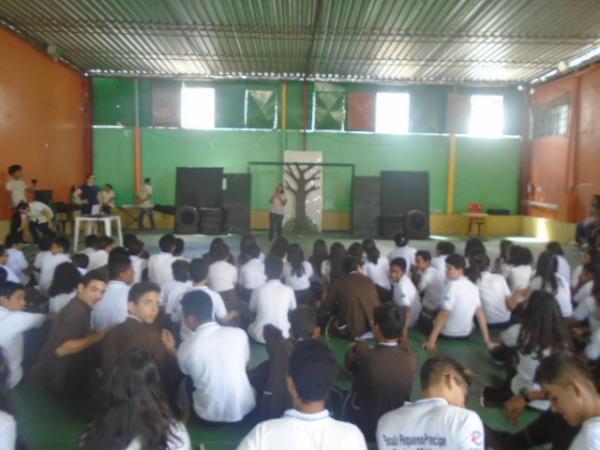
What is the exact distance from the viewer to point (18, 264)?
18.5 ft

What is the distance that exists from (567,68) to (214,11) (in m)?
7.81

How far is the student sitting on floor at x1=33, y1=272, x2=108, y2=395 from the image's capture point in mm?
3270

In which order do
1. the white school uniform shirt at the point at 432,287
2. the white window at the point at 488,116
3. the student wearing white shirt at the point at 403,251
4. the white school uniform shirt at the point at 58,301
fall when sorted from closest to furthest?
the white school uniform shirt at the point at 58,301, the white school uniform shirt at the point at 432,287, the student wearing white shirt at the point at 403,251, the white window at the point at 488,116

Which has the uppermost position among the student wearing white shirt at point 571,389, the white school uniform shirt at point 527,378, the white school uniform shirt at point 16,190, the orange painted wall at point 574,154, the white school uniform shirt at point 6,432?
the orange painted wall at point 574,154

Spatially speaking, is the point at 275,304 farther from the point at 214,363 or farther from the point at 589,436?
the point at 589,436

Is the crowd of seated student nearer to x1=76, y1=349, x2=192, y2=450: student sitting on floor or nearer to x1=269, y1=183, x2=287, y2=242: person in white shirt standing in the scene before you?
x1=76, y1=349, x2=192, y2=450: student sitting on floor

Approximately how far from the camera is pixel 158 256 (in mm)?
5254

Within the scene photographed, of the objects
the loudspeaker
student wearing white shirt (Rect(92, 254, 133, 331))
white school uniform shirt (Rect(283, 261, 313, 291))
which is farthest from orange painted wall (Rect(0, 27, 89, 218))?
student wearing white shirt (Rect(92, 254, 133, 331))

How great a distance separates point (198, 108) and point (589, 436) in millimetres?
13336

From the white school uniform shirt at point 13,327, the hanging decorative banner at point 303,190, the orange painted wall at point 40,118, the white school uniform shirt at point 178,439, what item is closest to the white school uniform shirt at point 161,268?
the white school uniform shirt at point 13,327

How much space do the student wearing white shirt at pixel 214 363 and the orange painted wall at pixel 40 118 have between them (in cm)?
823

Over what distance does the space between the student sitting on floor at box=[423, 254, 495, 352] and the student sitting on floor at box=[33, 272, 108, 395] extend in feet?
8.67

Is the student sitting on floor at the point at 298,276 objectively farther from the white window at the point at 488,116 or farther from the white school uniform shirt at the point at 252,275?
the white window at the point at 488,116

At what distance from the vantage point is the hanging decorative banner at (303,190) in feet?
44.0
